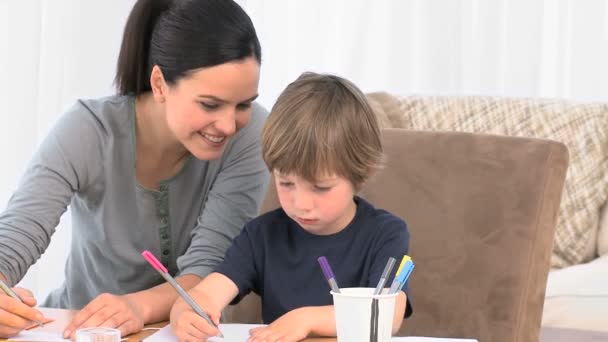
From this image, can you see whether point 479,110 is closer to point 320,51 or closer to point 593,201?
point 593,201

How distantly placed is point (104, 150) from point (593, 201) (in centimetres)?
194

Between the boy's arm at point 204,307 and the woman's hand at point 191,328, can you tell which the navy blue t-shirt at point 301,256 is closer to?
the boy's arm at point 204,307

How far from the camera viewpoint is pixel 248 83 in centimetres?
154

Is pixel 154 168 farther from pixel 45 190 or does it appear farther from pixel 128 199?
pixel 45 190

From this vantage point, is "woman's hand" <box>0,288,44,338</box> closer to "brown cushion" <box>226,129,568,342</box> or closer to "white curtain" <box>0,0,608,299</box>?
"brown cushion" <box>226,129,568,342</box>

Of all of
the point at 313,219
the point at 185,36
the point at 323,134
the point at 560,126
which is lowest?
the point at 560,126

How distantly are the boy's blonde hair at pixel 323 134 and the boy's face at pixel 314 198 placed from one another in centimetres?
1

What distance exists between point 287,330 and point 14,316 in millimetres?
353

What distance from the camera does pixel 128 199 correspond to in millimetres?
1725

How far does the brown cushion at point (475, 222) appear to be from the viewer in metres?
1.48

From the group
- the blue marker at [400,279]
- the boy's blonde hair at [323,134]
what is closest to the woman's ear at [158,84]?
the boy's blonde hair at [323,134]

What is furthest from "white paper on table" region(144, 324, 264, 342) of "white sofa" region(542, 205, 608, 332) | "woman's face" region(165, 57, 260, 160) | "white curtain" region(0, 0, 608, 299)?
"white curtain" region(0, 0, 608, 299)

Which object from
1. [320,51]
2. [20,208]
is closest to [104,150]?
[20,208]

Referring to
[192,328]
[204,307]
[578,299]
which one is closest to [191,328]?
[192,328]
